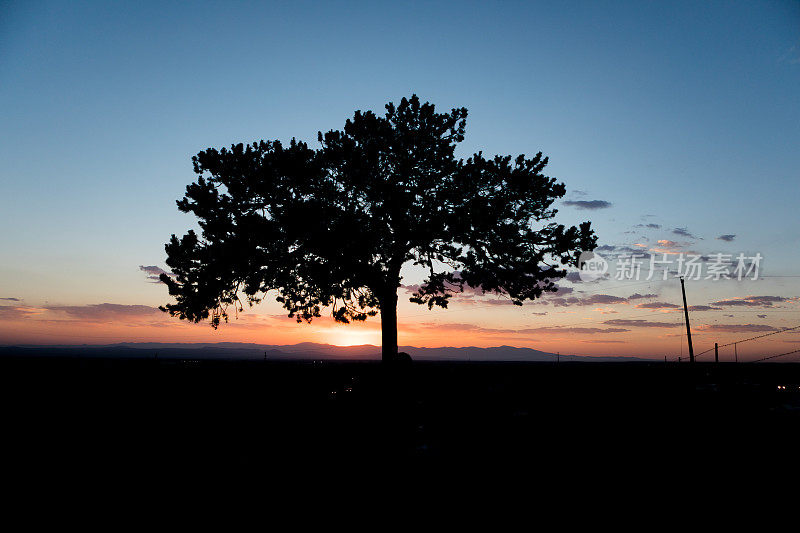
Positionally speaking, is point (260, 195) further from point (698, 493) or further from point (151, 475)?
point (698, 493)

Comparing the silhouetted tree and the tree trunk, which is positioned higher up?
the silhouetted tree

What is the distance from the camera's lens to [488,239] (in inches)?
832

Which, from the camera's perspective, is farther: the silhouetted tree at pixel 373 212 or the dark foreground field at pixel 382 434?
the silhouetted tree at pixel 373 212

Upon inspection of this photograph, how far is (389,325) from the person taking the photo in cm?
2306

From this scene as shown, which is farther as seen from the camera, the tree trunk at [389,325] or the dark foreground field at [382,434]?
the tree trunk at [389,325]

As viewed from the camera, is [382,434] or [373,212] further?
[373,212]

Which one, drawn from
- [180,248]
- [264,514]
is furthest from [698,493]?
[180,248]

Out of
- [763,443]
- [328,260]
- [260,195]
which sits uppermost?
[260,195]

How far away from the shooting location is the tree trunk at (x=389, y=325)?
2273 centimetres

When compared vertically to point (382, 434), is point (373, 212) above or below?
above

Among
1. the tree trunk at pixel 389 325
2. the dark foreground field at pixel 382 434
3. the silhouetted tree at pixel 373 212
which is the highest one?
the silhouetted tree at pixel 373 212

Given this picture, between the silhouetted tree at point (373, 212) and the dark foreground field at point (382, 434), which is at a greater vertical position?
the silhouetted tree at point (373, 212)

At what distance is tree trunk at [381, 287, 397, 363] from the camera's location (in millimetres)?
22734

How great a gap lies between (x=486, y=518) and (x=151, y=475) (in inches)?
237
